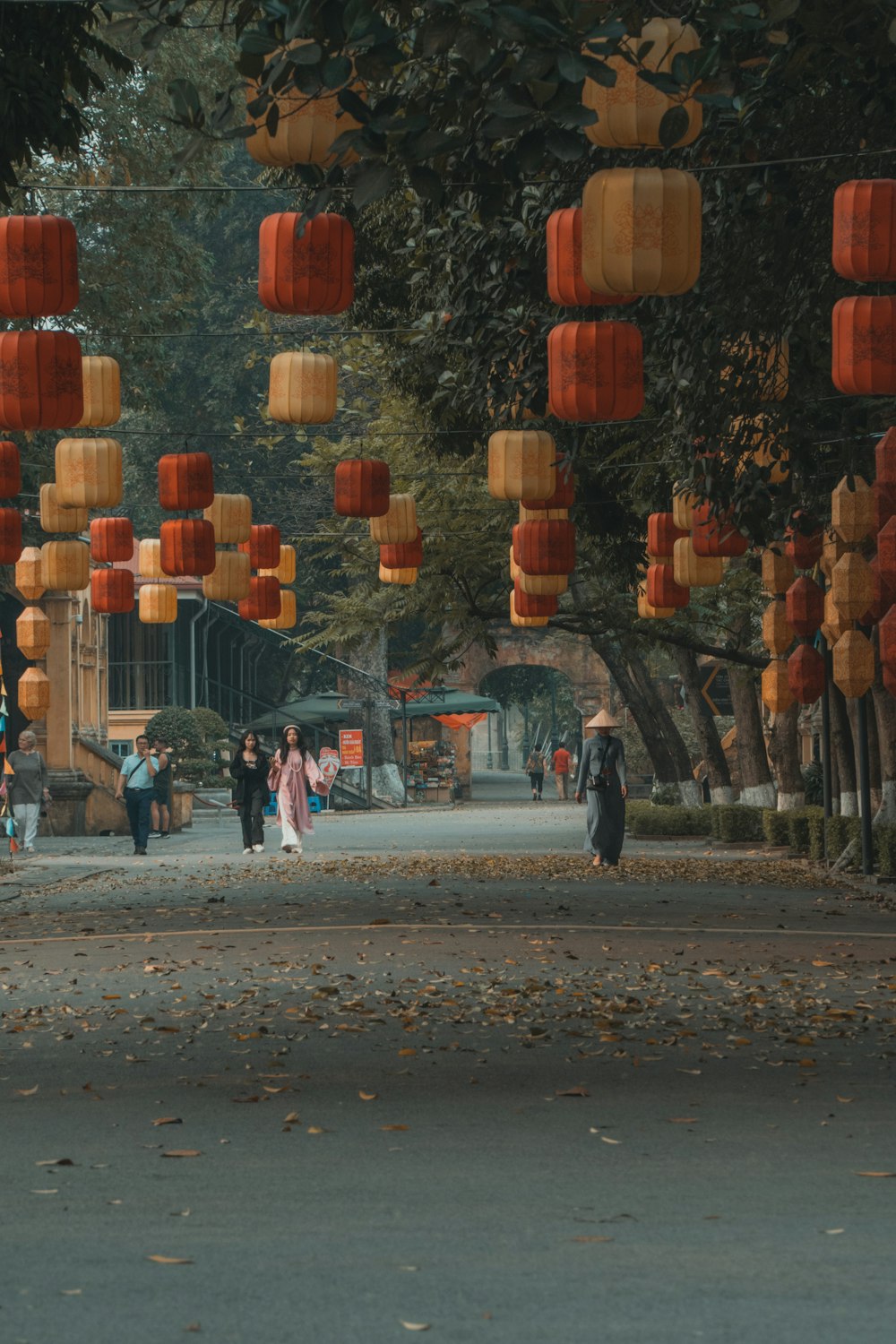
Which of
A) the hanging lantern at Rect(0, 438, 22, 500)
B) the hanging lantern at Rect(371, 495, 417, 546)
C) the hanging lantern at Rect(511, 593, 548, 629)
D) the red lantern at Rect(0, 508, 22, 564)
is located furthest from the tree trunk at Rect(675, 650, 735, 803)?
the hanging lantern at Rect(0, 438, 22, 500)

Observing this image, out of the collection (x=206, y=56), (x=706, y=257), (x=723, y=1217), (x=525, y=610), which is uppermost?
(x=206, y=56)

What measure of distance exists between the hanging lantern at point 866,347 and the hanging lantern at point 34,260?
4.85m

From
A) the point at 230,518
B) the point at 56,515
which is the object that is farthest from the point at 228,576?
the point at 56,515

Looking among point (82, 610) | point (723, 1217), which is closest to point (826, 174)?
point (723, 1217)

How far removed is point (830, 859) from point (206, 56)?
13963mm

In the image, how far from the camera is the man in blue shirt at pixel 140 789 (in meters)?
32.5

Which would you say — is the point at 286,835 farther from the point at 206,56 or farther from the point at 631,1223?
the point at 631,1223

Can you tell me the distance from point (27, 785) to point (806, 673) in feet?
44.0

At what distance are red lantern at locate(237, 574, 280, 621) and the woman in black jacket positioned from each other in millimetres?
1816

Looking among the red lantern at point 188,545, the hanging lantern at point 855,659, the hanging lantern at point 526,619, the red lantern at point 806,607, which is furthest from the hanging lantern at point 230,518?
the hanging lantern at point 855,659

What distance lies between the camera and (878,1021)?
1115cm

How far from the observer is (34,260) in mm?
14211

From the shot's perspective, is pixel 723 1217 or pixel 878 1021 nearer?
pixel 723 1217

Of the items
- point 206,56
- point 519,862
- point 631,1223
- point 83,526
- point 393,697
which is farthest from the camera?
point 393,697
